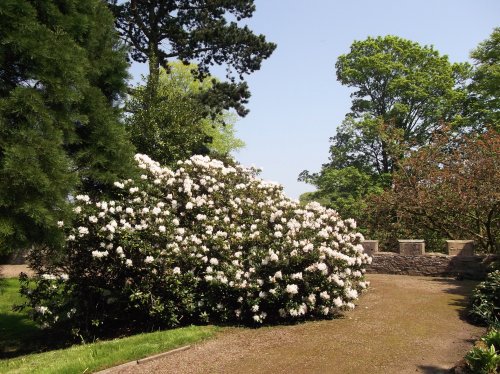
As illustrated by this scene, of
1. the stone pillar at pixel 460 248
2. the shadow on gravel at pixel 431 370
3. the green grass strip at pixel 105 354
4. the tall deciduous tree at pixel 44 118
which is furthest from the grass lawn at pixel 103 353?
the stone pillar at pixel 460 248

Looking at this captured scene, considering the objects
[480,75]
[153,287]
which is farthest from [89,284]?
[480,75]

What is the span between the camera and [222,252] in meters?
8.34

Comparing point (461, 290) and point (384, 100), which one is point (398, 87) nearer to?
point (384, 100)

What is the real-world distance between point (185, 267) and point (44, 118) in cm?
357

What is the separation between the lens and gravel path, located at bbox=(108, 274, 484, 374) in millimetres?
5668

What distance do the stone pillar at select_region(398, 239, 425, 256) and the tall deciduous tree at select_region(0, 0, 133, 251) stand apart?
29.6ft

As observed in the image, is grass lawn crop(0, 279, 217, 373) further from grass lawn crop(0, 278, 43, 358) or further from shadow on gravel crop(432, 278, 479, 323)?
shadow on gravel crop(432, 278, 479, 323)

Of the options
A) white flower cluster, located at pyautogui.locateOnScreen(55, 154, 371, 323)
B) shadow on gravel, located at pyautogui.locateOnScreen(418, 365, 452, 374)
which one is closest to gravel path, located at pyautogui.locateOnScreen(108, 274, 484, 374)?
shadow on gravel, located at pyautogui.locateOnScreen(418, 365, 452, 374)

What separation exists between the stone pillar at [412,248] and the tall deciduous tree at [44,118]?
9.01 meters

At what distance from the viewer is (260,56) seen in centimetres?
2200

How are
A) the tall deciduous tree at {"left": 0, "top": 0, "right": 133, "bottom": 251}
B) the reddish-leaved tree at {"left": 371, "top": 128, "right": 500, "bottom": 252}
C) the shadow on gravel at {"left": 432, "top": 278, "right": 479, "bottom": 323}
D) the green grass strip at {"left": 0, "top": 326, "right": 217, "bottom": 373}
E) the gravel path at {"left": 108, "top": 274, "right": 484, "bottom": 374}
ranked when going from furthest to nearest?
the reddish-leaved tree at {"left": 371, "top": 128, "right": 500, "bottom": 252}, the shadow on gravel at {"left": 432, "top": 278, "right": 479, "bottom": 323}, the tall deciduous tree at {"left": 0, "top": 0, "right": 133, "bottom": 251}, the green grass strip at {"left": 0, "top": 326, "right": 217, "bottom": 373}, the gravel path at {"left": 108, "top": 274, "right": 484, "bottom": 374}

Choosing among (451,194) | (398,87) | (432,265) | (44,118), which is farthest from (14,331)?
(398,87)

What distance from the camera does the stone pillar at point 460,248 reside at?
12.5m

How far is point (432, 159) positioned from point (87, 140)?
12.3 metres
